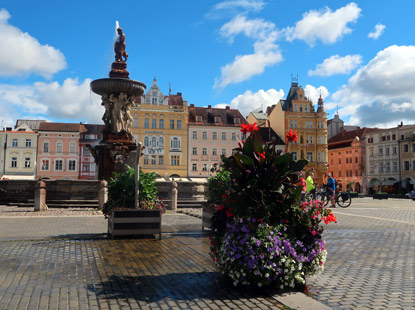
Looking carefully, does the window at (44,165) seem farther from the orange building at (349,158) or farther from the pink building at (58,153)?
the orange building at (349,158)

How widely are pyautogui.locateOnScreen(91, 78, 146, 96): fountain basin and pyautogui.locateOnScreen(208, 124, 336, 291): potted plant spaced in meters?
17.2

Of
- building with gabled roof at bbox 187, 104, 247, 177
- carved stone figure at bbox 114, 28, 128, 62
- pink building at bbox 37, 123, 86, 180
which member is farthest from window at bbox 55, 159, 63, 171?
carved stone figure at bbox 114, 28, 128, 62

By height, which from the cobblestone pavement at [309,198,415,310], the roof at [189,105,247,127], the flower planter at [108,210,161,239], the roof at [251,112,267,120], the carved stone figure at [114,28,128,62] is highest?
the roof at [251,112,267,120]

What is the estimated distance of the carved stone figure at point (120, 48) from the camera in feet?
77.9

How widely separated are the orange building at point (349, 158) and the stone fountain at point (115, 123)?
59086 millimetres

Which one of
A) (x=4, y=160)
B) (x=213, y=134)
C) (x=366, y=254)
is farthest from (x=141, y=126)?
(x=366, y=254)

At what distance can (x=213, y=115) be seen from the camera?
68938mm

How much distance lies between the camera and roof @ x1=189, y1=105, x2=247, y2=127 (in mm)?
67537

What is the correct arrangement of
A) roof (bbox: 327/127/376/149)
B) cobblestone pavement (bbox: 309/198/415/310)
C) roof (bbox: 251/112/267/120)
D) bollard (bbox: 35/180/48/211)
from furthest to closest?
roof (bbox: 327/127/376/149) → roof (bbox: 251/112/267/120) → bollard (bbox: 35/180/48/211) → cobblestone pavement (bbox: 309/198/415/310)

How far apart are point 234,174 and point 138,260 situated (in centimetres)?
263

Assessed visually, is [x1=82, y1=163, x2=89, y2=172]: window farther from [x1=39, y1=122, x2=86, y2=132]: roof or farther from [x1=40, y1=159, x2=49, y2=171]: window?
[x1=39, y1=122, x2=86, y2=132]: roof

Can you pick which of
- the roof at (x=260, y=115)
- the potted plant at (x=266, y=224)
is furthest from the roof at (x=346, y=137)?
the potted plant at (x=266, y=224)

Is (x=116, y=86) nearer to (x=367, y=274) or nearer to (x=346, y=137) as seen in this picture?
(x=367, y=274)

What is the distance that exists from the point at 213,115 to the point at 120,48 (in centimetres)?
4541
